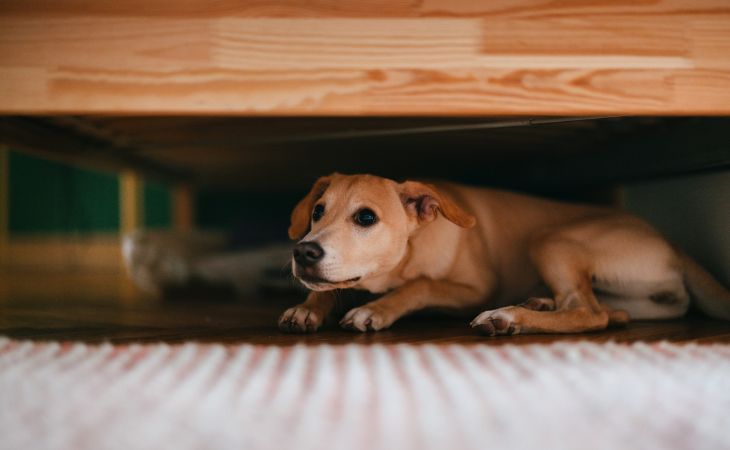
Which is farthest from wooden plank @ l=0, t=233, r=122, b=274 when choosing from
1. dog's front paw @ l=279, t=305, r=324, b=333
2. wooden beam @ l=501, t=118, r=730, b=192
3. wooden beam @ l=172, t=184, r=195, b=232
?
dog's front paw @ l=279, t=305, r=324, b=333

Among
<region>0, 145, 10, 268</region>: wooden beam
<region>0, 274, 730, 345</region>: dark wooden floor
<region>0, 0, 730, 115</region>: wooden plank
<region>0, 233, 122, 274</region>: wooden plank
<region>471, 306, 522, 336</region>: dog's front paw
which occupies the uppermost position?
<region>0, 0, 730, 115</region>: wooden plank

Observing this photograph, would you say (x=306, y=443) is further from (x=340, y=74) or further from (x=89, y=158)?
(x=89, y=158)

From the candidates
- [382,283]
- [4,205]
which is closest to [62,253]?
[4,205]

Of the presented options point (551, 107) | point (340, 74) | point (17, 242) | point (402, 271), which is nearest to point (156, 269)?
point (402, 271)

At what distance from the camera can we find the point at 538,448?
0.63m

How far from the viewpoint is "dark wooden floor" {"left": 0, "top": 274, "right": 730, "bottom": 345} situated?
1.31m

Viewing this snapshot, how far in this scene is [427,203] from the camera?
167 centimetres

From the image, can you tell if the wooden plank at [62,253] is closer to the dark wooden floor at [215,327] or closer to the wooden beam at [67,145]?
the wooden beam at [67,145]

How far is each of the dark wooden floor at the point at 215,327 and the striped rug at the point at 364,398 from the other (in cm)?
24

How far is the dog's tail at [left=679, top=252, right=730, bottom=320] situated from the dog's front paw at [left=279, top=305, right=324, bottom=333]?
0.97 meters

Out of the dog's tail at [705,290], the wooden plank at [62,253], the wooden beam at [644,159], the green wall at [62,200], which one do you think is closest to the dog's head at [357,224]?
the dog's tail at [705,290]

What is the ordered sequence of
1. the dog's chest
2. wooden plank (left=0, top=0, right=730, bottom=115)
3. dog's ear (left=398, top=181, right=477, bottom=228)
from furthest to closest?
the dog's chest, dog's ear (left=398, top=181, right=477, bottom=228), wooden plank (left=0, top=0, right=730, bottom=115)

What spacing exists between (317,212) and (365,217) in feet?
0.49

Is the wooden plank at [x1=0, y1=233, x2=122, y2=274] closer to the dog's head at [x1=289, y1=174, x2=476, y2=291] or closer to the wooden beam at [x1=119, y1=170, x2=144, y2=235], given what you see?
the wooden beam at [x1=119, y1=170, x2=144, y2=235]
